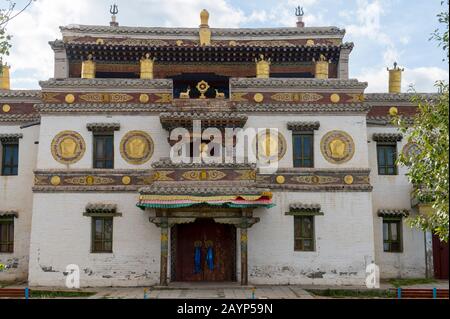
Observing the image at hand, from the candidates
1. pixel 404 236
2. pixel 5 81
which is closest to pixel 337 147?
pixel 404 236

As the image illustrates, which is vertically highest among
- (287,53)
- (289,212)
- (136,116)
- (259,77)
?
(287,53)

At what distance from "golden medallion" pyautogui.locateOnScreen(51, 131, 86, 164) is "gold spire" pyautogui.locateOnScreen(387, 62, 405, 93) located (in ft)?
48.2

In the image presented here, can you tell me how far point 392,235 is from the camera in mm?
24922

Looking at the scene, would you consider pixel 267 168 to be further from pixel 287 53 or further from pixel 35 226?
pixel 35 226

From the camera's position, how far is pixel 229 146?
23.5 meters

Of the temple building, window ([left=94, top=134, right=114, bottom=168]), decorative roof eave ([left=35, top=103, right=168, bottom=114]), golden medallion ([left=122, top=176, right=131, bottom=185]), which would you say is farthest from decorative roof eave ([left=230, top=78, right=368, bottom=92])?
golden medallion ([left=122, top=176, right=131, bottom=185])

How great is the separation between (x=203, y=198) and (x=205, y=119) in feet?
11.7

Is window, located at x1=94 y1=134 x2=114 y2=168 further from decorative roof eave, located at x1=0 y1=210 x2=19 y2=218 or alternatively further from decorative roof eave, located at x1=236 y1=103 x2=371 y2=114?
decorative roof eave, located at x1=236 y1=103 x2=371 y2=114

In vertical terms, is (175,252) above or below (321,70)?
below

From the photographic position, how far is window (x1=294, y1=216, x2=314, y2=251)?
23312 millimetres

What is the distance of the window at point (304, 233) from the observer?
23312 millimetres

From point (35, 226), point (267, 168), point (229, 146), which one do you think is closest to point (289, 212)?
point (267, 168)

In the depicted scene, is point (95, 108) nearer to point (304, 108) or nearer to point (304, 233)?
point (304, 108)
